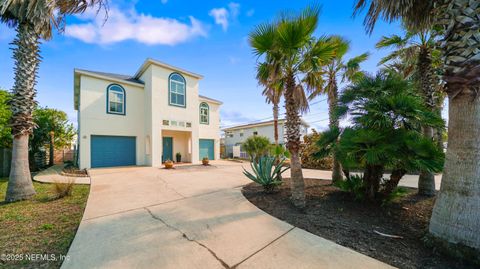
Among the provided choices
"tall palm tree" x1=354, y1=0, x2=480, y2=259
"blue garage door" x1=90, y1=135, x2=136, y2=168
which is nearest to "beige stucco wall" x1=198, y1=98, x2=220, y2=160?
"blue garage door" x1=90, y1=135, x2=136, y2=168

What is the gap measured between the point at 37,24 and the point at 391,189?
413 inches

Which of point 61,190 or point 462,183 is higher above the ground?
point 462,183

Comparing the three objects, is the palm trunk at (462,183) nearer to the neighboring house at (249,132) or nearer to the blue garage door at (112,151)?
the blue garage door at (112,151)

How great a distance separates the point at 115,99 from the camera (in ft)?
43.8

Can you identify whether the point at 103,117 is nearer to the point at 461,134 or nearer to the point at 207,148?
the point at 207,148

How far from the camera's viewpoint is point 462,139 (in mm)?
2730

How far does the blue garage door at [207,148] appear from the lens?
17947mm

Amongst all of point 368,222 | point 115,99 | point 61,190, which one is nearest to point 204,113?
point 115,99

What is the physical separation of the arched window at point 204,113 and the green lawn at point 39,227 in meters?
13.0

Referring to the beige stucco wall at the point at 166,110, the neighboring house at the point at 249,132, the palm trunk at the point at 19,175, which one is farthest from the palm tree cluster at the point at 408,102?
the neighboring house at the point at 249,132

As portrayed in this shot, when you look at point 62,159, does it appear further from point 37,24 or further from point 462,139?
point 462,139

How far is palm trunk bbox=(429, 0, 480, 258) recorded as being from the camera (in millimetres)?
2588

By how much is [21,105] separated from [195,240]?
6.59m

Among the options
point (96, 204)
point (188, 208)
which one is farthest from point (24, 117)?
point (188, 208)
